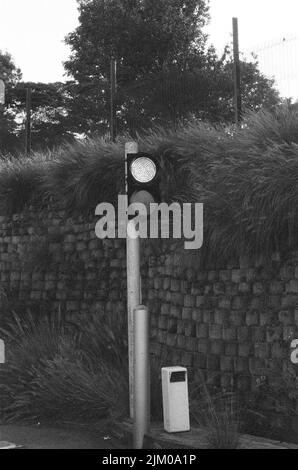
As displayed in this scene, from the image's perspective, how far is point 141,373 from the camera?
24.5 ft

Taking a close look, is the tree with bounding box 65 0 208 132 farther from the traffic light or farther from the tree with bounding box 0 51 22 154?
the traffic light

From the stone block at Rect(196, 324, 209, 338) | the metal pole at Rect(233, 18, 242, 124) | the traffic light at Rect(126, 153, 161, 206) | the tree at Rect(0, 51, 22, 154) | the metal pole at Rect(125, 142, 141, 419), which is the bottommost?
the stone block at Rect(196, 324, 209, 338)

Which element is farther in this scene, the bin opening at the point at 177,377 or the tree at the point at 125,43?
the tree at the point at 125,43

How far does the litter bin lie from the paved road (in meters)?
0.75

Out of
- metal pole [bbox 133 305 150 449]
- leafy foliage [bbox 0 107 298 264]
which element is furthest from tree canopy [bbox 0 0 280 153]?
metal pole [bbox 133 305 150 449]

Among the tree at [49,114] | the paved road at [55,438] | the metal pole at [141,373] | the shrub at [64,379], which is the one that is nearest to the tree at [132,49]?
the tree at [49,114]

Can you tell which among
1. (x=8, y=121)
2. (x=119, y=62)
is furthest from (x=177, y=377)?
(x=8, y=121)

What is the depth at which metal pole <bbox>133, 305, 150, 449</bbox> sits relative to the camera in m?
7.45

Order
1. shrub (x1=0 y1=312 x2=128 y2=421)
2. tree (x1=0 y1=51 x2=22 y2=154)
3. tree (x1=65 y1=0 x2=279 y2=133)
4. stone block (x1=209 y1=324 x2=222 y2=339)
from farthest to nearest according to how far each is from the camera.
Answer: tree (x1=0 y1=51 x2=22 y2=154) → tree (x1=65 y1=0 x2=279 y2=133) → stone block (x1=209 y1=324 x2=222 y2=339) → shrub (x1=0 y1=312 x2=128 y2=421)

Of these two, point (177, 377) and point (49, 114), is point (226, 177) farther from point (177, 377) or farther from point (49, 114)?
point (49, 114)

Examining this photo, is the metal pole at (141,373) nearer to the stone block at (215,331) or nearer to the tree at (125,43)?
the stone block at (215,331)

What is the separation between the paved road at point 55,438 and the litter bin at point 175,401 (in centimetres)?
75

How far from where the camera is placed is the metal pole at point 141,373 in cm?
745
